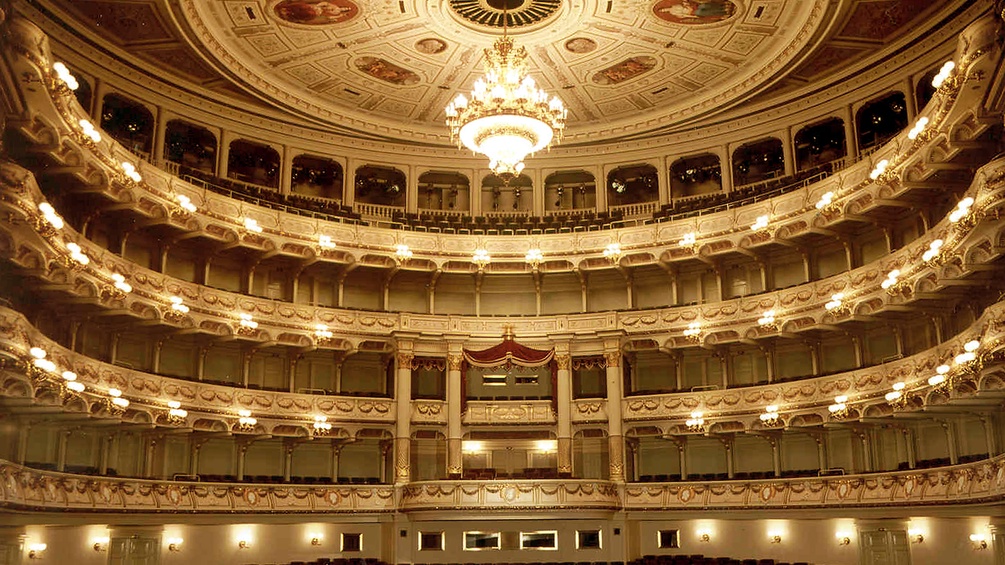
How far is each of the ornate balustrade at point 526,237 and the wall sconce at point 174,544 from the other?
9831 millimetres

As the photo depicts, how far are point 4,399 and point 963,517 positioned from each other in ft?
77.4

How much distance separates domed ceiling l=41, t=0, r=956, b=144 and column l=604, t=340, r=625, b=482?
926 centimetres

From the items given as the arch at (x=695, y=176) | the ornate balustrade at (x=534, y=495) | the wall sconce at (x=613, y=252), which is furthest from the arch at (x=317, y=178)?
the arch at (x=695, y=176)

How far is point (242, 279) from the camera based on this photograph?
111ft

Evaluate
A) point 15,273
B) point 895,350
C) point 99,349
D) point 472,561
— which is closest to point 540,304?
point 472,561

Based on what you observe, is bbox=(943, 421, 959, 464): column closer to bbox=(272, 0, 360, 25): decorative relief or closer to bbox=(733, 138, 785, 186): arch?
bbox=(733, 138, 785, 186): arch

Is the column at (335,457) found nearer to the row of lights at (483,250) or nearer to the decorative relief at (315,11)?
the row of lights at (483,250)

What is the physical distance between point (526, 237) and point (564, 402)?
21.5ft

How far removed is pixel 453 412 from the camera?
3366 centimetres

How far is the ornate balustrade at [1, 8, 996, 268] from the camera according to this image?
1883cm

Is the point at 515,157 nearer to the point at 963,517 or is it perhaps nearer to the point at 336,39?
the point at 336,39

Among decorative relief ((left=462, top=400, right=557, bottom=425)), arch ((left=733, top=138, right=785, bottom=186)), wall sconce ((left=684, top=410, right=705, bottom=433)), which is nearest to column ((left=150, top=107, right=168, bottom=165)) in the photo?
decorative relief ((left=462, top=400, right=557, bottom=425))

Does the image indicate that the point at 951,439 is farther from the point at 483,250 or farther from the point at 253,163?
the point at 253,163

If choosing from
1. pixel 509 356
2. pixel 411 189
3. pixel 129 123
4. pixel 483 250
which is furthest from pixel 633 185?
pixel 129 123
